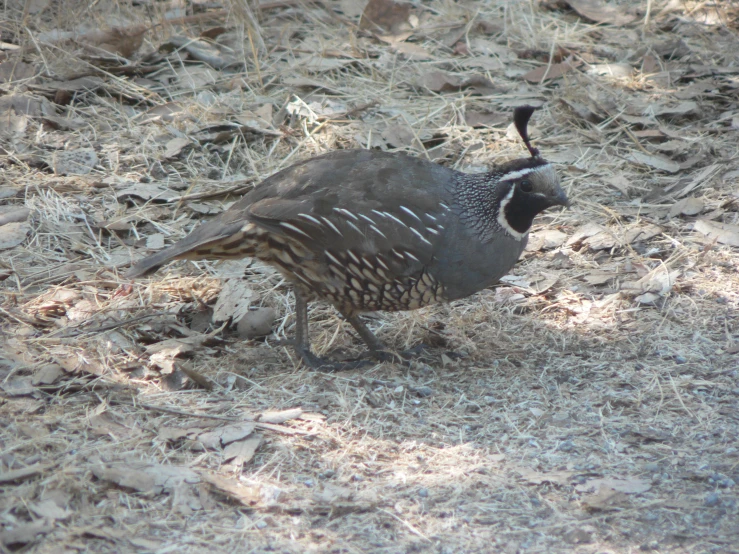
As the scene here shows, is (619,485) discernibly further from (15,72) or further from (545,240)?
(15,72)

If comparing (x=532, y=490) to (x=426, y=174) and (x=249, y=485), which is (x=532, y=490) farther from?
(x=426, y=174)

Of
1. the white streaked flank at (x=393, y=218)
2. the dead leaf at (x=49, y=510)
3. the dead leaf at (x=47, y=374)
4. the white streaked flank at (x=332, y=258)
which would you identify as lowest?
the dead leaf at (x=47, y=374)

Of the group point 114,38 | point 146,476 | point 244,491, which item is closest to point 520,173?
point 244,491

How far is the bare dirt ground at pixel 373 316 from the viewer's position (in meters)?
3.84

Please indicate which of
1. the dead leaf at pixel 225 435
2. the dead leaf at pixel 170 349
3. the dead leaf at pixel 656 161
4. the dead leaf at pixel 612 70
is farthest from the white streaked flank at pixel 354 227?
the dead leaf at pixel 612 70

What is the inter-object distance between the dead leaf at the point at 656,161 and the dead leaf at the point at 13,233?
15.9 feet

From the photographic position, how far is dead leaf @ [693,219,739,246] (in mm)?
6250

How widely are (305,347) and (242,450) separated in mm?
1335

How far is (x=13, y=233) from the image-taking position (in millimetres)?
6082

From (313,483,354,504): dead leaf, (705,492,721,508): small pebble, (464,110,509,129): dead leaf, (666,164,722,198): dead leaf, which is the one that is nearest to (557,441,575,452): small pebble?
(705,492,721,508): small pebble

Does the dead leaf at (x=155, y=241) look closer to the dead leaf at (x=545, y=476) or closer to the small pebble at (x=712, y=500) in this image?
the dead leaf at (x=545, y=476)

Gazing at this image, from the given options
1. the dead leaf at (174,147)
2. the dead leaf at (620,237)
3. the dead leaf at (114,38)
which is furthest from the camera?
the dead leaf at (114,38)

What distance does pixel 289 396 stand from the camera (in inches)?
192

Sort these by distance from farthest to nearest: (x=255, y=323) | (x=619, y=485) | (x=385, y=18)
→ (x=385, y=18)
(x=255, y=323)
(x=619, y=485)
